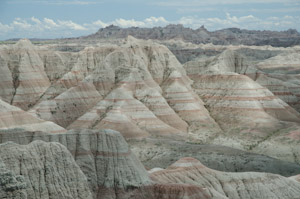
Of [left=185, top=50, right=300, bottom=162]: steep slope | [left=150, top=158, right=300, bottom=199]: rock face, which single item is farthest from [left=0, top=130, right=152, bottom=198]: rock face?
[left=185, top=50, right=300, bottom=162]: steep slope

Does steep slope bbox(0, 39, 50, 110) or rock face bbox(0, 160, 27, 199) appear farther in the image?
steep slope bbox(0, 39, 50, 110)

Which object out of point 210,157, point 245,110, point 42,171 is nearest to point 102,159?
point 42,171

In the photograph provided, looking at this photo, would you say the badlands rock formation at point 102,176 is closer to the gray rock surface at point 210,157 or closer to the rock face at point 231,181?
the rock face at point 231,181

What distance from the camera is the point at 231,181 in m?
48.1

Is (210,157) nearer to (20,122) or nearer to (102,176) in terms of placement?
(102,176)

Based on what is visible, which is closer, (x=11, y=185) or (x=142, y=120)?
(x=11, y=185)

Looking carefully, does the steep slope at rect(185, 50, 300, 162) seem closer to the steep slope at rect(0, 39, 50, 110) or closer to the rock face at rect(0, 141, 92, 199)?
the steep slope at rect(0, 39, 50, 110)

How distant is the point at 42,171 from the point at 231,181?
24.1m

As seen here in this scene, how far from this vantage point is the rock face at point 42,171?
31078 mm

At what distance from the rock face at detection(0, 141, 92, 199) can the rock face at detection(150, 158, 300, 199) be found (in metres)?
11.6

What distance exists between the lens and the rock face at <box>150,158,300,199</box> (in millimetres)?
46125

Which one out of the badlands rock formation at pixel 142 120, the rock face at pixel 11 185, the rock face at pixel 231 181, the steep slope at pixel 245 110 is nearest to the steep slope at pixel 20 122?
the badlands rock formation at pixel 142 120

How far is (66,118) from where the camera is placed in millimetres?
94438

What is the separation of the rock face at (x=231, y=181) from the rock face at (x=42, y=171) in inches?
458
